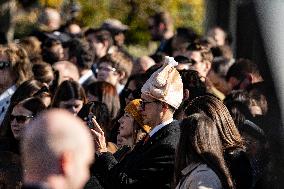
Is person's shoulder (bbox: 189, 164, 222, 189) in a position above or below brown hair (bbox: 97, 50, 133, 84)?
above

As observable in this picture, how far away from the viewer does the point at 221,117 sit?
5.01m

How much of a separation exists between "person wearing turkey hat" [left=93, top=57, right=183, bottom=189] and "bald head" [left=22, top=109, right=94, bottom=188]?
8.02ft

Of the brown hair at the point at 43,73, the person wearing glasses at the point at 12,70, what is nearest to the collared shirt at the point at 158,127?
the person wearing glasses at the point at 12,70

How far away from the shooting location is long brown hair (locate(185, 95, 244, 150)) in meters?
4.95

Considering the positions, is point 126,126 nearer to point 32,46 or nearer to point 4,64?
point 4,64

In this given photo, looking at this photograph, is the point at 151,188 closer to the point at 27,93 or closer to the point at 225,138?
the point at 225,138

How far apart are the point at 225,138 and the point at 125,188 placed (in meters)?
0.74

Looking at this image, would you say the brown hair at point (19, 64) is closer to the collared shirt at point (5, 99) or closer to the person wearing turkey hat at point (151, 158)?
the collared shirt at point (5, 99)

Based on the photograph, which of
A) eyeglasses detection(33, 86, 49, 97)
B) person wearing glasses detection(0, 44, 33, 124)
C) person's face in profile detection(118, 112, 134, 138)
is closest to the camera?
person's face in profile detection(118, 112, 134, 138)

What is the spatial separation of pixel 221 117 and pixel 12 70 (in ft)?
14.8

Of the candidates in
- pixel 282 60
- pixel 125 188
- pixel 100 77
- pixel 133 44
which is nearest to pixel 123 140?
pixel 125 188

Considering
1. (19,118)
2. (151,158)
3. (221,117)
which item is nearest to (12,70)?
(19,118)

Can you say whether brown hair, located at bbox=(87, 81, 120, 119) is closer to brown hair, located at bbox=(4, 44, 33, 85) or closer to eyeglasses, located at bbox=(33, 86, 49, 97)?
eyeglasses, located at bbox=(33, 86, 49, 97)

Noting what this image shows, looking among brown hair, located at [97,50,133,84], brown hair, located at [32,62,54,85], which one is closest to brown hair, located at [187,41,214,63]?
brown hair, located at [97,50,133,84]
